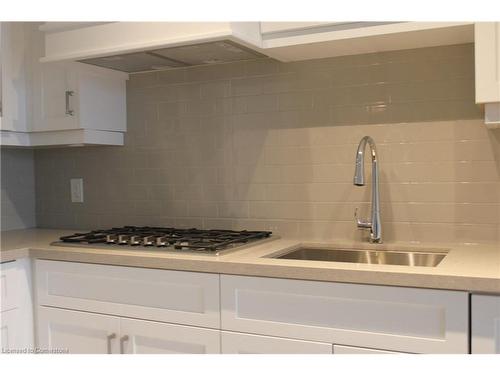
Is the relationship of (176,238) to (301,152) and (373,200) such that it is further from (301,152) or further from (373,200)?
(373,200)

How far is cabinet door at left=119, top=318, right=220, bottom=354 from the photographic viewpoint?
1839mm

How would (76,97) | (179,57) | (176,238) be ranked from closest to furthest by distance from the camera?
1. (176,238)
2. (179,57)
3. (76,97)

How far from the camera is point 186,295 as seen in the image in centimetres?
188

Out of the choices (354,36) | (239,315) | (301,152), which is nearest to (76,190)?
(301,152)

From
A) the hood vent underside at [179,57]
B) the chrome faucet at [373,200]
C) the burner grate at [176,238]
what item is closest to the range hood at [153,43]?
the hood vent underside at [179,57]

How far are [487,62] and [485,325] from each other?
30.7 inches

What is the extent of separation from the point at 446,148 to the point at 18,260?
168 centimetres

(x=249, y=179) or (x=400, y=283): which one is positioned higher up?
(x=249, y=179)

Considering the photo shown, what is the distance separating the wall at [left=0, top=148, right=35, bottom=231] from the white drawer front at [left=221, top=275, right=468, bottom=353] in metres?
1.65

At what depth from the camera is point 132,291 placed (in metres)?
1.98

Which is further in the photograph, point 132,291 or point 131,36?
point 131,36

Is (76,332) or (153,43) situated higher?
(153,43)
